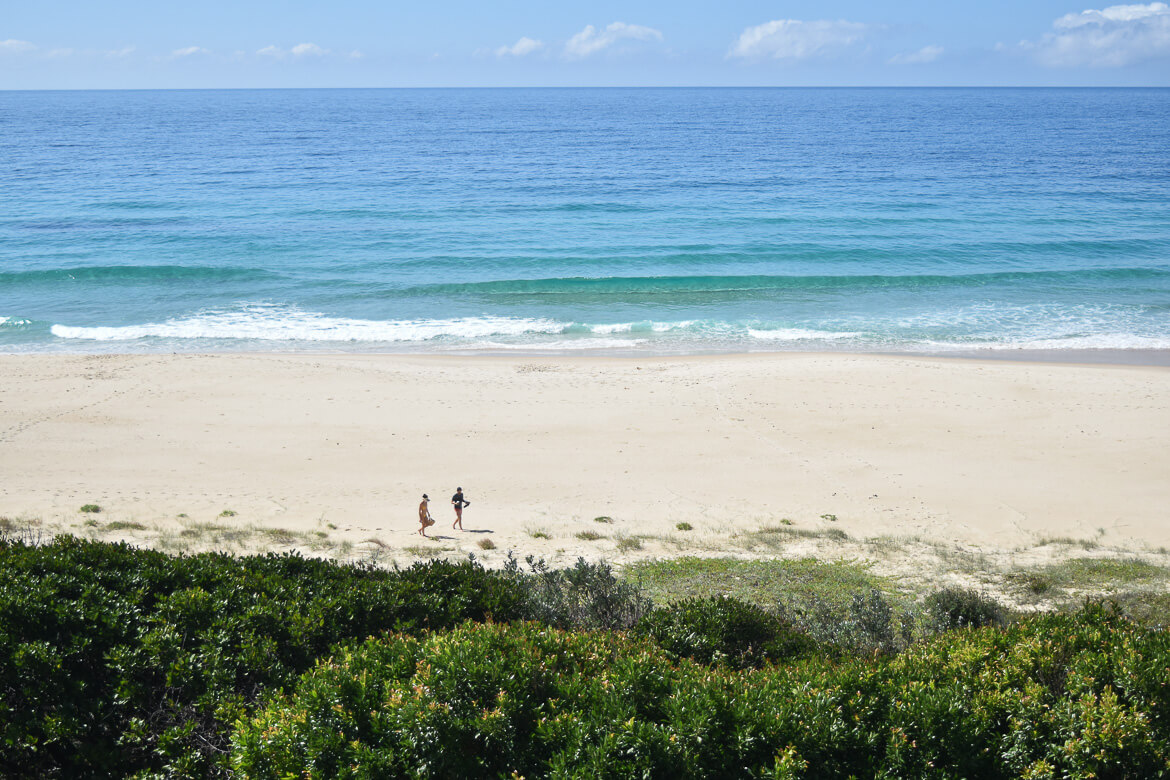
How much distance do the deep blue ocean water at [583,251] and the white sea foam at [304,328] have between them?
0.39 ft

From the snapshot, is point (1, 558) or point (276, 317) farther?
point (276, 317)

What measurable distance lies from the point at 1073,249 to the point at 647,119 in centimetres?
9180

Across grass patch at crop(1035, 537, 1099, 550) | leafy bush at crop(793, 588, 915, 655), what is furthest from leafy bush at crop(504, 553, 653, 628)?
grass patch at crop(1035, 537, 1099, 550)

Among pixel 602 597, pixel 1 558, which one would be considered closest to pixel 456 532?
pixel 602 597

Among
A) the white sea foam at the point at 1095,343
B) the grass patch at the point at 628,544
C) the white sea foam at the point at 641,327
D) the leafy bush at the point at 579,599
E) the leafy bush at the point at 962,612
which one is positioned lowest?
the grass patch at the point at 628,544

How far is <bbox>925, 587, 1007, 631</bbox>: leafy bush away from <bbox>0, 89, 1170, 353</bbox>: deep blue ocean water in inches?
719

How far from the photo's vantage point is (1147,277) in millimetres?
33594

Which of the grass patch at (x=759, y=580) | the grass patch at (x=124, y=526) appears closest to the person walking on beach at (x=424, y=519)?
the grass patch at (x=759, y=580)

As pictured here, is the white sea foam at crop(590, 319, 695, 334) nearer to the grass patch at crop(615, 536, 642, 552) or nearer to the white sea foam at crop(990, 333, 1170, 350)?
the white sea foam at crop(990, 333, 1170, 350)

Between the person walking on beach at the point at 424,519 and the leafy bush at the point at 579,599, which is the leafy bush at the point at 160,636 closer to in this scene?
the leafy bush at the point at 579,599

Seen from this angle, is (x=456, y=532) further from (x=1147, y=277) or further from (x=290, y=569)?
(x=1147, y=277)

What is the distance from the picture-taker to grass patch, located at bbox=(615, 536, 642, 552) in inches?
491

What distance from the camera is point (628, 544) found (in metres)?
12.7

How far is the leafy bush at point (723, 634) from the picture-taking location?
6430mm
